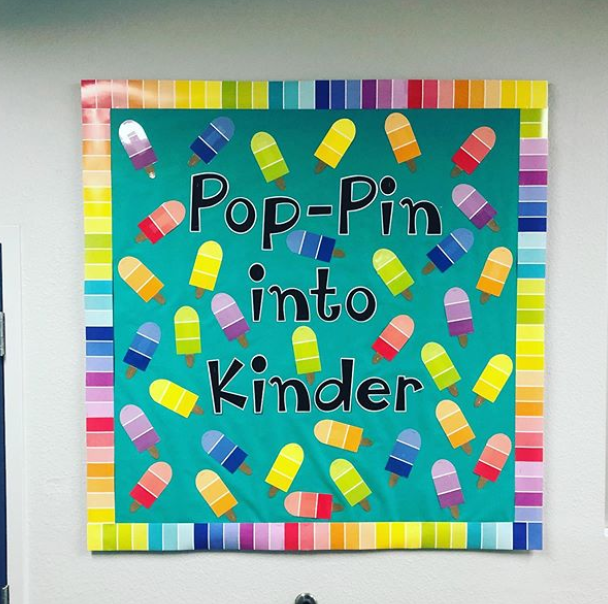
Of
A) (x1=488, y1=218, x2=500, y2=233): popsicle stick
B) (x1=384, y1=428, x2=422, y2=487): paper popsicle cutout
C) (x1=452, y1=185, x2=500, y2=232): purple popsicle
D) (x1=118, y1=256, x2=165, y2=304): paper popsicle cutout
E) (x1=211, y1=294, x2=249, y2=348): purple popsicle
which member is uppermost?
(x1=452, y1=185, x2=500, y2=232): purple popsicle

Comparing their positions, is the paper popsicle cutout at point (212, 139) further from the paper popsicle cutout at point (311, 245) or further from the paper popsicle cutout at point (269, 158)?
the paper popsicle cutout at point (311, 245)

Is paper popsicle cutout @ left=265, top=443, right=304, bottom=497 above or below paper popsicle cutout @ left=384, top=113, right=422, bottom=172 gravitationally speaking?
below

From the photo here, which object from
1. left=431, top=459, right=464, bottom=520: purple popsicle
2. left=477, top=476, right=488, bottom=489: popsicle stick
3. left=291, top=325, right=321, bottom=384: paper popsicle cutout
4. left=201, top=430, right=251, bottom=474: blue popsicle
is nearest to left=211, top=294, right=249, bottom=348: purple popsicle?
left=291, top=325, right=321, bottom=384: paper popsicle cutout

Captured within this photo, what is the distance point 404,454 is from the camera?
1613 millimetres

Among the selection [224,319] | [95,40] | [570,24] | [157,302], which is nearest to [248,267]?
[224,319]

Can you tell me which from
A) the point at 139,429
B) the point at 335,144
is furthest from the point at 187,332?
the point at 335,144

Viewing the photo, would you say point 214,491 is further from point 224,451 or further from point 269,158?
point 269,158

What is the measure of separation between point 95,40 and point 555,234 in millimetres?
1274

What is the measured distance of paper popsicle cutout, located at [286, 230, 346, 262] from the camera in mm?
1604

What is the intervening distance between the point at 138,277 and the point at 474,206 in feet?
2.83

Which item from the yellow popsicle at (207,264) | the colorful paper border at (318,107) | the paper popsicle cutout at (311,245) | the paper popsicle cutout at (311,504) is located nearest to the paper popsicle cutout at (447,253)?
the colorful paper border at (318,107)

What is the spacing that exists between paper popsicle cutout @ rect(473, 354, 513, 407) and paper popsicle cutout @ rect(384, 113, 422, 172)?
529mm

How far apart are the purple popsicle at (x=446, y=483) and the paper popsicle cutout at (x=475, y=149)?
752 millimetres

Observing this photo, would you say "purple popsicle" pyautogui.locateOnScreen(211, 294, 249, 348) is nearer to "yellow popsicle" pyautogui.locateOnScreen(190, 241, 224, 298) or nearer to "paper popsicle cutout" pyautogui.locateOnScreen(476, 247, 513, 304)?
"yellow popsicle" pyautogui.locateOnScreen(190, 241, 224, 298)
